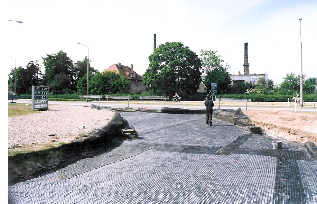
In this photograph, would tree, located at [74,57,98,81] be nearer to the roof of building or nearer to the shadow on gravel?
the shadow on gravel

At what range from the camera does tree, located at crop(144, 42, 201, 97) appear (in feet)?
136

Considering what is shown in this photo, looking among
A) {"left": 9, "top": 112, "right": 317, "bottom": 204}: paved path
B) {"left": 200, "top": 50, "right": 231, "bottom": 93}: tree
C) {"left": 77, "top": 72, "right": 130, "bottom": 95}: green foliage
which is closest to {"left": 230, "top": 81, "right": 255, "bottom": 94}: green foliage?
{"left": 200, "top": 50, "right": 231, "bottom": 93}: tree

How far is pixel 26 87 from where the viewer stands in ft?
22.7

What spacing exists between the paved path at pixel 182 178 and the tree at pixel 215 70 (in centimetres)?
4411

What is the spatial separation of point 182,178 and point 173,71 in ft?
130

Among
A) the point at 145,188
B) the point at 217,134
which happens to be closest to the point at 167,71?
the point at 217,134

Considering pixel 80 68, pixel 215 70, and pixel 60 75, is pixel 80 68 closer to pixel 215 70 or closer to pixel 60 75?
pixel 60 75

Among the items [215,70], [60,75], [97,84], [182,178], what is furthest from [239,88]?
[182,178]

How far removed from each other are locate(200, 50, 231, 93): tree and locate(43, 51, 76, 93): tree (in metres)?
44.2

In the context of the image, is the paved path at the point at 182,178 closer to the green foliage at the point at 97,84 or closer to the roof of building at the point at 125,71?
the green foliage at the point at 97,84

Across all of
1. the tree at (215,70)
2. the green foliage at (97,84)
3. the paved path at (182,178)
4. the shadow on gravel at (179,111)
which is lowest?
the paved path at (182,178)

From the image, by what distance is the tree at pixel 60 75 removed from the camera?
7023 mm

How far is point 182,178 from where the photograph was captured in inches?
191

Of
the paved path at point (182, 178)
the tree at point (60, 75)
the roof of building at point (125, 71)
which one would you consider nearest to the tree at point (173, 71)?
the roof of building at point (125, 71)
